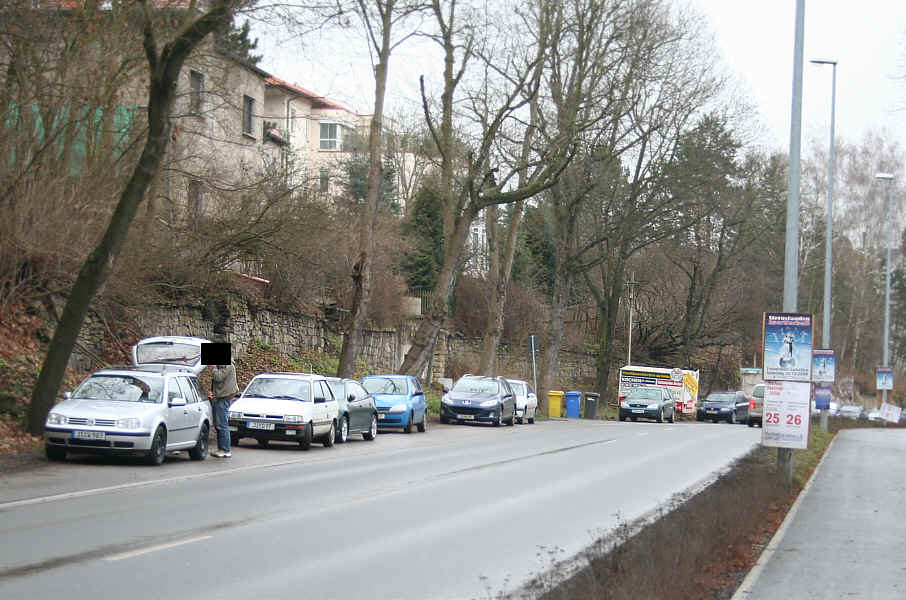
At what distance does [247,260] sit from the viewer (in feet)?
104

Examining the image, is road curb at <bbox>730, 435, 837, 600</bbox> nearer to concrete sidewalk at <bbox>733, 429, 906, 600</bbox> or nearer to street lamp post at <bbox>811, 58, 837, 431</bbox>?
concrete sidewalk at <bbox>733, 429, 906, 600</bbox>

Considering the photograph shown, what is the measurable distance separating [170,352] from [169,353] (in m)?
0.03

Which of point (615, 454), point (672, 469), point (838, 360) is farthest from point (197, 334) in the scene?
point (838, 360)

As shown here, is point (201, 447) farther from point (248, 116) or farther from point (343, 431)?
point (248, 116)

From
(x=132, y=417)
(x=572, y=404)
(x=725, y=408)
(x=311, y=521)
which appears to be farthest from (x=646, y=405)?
(x=311, y=521)

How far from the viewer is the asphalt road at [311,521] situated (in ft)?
29.0

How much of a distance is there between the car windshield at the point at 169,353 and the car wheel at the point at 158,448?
672 centimetres

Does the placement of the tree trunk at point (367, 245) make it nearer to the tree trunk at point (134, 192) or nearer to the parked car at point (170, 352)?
the parked car at point (170, 352)

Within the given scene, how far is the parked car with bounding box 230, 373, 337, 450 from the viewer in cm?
2311

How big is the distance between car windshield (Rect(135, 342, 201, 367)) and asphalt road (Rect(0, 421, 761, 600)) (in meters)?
3.68

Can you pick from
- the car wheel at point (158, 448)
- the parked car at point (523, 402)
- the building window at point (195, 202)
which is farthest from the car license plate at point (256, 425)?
the parked car at point (523, 402)

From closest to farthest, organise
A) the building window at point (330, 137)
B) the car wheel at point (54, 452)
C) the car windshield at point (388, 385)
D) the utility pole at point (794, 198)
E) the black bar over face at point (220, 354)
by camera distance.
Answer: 1. the car wheel at point (54, 452)
2. the utility pole at point (794, 198)
3. the black bar over face at point (220, 354)
4. the car windshield at point (388, 385)
5. the building window at point (330, 137)

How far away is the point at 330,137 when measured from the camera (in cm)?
8356

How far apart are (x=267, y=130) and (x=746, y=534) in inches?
1522
